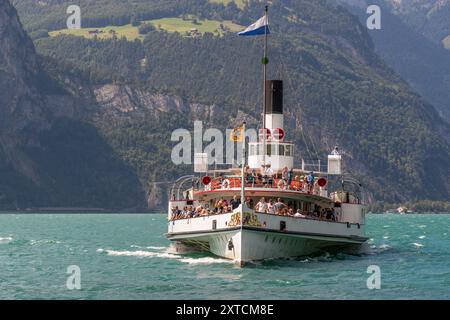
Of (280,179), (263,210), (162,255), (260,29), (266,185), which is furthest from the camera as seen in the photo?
(162,255)

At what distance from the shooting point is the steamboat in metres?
65.2

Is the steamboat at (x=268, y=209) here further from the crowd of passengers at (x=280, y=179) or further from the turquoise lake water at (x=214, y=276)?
the turquoise lake water at (x=214, y=276)

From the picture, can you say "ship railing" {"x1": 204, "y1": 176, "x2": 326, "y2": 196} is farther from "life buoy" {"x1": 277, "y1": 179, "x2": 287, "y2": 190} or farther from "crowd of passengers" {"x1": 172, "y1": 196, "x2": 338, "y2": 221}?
"crowd of passengers" {"x1": 172, "y1": 196, "x2": 338, "y2": 221}

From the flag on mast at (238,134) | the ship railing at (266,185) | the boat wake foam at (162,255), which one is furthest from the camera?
the ship railing at (266,185)

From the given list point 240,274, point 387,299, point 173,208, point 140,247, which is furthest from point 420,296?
point 140,247

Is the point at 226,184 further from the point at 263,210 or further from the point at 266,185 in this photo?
the point at 263,210

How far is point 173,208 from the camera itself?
78.6 meters

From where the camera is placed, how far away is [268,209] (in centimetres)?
6719

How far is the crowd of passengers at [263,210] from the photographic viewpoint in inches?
2653

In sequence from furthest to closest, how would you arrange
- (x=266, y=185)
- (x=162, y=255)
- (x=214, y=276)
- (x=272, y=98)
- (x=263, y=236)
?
(x=272, y=98) < (x=162, y=255) < (x=266, y=185) < (x=263, y=236) < (x=214, y=276)

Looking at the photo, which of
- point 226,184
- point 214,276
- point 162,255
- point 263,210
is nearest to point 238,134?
point 263,210

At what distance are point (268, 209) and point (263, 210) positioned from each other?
0.26m

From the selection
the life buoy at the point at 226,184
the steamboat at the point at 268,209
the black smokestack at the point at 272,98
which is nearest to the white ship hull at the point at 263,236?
the steamboat at the point at 268,209
